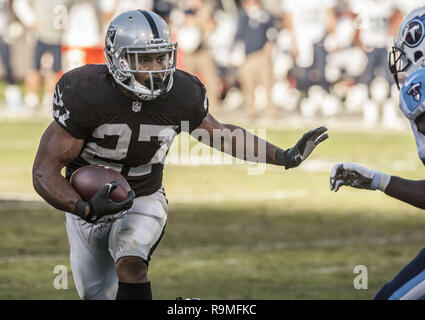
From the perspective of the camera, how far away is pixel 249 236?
884 cm

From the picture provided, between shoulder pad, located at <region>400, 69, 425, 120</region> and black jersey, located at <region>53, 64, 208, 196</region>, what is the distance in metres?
1.22

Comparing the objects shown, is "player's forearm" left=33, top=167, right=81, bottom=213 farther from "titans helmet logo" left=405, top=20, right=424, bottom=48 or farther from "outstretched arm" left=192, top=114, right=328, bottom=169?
"titans helmet logo" left=405, top=20, right=424, bottom=48

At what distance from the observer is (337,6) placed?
22.9 m

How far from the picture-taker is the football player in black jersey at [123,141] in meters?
5.14

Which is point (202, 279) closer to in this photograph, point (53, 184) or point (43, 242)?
point (43, 242)

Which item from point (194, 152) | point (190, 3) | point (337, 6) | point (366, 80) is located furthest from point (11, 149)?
point (337, 6)

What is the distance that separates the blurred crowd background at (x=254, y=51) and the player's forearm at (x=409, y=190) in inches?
477

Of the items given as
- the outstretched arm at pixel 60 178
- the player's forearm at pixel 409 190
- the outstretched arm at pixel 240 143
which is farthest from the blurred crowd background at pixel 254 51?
the player's forearm at pixel 409 190

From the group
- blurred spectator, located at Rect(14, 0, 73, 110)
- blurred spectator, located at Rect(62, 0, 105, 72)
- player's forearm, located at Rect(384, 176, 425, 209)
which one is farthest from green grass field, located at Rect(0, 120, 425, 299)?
blurred spectator, located at Rect(14, 0, 73, 110)

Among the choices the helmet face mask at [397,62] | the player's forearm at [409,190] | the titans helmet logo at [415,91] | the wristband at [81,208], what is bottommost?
the wristband at [81,208]

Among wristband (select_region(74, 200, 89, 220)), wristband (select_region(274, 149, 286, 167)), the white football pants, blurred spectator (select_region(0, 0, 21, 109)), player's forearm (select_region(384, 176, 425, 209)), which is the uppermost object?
player's forearm (select_region(384, 176, 425, 209))

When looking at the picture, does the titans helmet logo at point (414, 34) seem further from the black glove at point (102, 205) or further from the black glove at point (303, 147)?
the black glove at point (102, 205)

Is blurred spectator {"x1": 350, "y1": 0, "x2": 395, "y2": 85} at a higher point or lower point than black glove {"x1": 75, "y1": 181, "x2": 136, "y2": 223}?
lower

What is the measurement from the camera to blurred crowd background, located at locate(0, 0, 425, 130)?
58.5 feet
